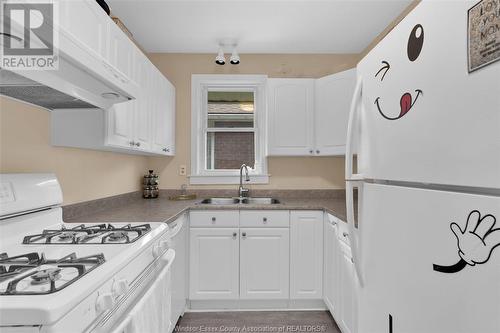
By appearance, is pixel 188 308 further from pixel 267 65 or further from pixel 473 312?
pixel 267 65

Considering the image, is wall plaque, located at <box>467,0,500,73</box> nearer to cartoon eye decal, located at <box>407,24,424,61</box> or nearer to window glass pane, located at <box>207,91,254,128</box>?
cartoon eye decal, located at <box>407,24,424,61</box>

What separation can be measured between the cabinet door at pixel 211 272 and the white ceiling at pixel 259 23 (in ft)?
6.16

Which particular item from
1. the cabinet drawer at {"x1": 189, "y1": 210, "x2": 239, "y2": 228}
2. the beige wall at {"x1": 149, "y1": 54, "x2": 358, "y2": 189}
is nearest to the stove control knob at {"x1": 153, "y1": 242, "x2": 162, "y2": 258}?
the cabinet drawer at {"x1": 189, "y1": 210, "x2": 239, "y2": 228}

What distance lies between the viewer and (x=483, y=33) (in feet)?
2.17

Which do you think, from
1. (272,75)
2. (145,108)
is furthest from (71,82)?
(272,75)

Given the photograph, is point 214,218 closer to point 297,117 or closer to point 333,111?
point 297,117

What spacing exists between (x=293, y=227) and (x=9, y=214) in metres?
1.90

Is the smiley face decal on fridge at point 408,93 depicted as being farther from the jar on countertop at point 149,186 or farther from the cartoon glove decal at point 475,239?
the jar on countertop at point 149,186

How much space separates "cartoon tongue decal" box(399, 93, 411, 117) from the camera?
0.94 m

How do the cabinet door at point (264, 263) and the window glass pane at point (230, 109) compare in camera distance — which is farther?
the window glass pane at point (230, 109)

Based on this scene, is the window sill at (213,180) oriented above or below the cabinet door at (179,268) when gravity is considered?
above

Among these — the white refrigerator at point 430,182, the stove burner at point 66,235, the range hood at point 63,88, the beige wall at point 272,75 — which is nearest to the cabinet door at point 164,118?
the beige wall at point 272,75

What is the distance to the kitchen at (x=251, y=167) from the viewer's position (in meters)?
0.73

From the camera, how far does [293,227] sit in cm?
244
